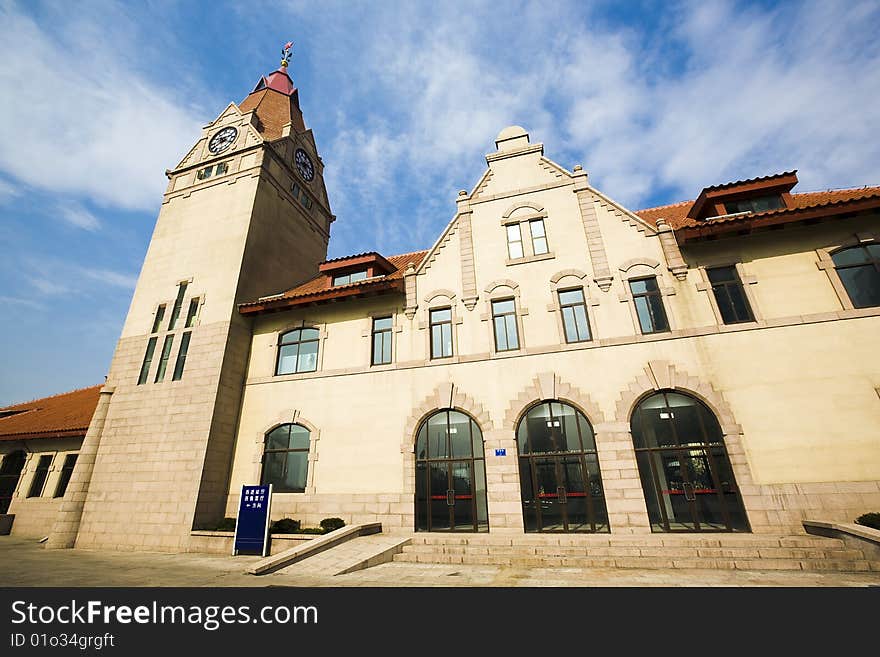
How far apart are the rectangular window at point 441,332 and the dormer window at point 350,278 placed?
465 cm

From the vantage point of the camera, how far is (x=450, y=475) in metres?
15.4

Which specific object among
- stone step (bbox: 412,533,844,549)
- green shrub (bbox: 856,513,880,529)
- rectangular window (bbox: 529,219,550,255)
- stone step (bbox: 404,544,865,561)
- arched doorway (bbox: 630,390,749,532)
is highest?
rectangular window (bbox: 529,219,550,255)

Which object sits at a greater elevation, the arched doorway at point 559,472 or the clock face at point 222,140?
the clock face at point 222,140

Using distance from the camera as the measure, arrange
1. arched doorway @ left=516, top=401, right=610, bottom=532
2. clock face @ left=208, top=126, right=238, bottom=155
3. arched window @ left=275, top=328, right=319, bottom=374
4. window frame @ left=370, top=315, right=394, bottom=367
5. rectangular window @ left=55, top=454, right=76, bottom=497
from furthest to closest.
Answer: clock face @ left=208, top=126, right=238, bottom=155
rectangular window @ left=55, top=454, right=76, bottom=497
arched window @ left=275, top=328, right=319, bottom=374
window frame @ left=370, top=315, right=394, bottom=367
arched doorway @ left=516, top=401, right=610, bottom=532

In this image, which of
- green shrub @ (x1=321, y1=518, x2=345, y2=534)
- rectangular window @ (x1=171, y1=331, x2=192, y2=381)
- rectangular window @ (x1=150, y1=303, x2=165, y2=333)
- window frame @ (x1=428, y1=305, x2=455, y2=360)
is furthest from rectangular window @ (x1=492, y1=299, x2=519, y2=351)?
rectangular window @ (x1=150, y1=303, x2=165, y2=333)

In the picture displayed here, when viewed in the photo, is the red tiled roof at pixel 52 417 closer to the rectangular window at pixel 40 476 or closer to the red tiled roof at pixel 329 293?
the rectangular window at pixel 40 476

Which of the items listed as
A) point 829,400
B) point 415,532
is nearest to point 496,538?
point 415,532

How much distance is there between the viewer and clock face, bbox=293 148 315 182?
26.0 m

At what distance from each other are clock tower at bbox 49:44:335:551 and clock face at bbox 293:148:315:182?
0.11m

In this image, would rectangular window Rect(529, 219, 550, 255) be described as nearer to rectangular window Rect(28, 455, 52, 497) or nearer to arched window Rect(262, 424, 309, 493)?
arched window Rect(262, 424, 309, 493)

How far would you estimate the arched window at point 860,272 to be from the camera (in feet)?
44.8

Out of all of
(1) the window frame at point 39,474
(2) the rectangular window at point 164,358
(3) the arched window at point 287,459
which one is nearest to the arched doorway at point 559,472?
(3) the arched window at point 287,459

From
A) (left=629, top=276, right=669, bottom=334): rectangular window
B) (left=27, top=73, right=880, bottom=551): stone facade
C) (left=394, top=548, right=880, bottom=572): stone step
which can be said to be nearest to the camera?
(left=394, top=548, right=880, bottom=572): stone step
